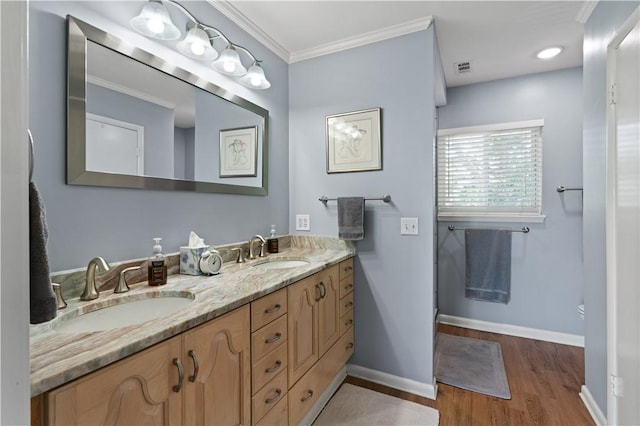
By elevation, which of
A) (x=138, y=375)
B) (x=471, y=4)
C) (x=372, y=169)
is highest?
(x=471, y=4)

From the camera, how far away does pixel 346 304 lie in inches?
80.9

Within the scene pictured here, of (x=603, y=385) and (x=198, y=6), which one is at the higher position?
(x=198, y=6)

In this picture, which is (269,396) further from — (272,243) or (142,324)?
(272,243)

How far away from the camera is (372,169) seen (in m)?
2.14

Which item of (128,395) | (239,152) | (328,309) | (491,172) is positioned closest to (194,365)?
(128,395)

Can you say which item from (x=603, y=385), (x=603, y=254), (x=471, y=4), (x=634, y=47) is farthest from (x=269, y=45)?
(x=603, y=385)

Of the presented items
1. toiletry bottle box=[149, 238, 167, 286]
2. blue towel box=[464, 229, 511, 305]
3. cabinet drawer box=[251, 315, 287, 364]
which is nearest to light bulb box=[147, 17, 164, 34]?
toiletry bottle box=[149, 238, 167, 286]

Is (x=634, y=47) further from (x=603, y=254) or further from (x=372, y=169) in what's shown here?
(x=372, y=169)

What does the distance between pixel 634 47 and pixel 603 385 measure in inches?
67.8

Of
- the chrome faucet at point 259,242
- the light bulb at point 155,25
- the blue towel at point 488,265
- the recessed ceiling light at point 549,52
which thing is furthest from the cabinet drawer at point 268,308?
the recessed ceiling light at point 549,52

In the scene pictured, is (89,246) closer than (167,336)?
No

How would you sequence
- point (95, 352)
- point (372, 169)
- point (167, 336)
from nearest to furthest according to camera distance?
point (95, 352)
point (167, 336)
point (372, 169)

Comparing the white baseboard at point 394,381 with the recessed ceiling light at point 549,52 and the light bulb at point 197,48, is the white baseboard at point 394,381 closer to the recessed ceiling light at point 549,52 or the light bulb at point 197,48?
the light bulb at point 197,48

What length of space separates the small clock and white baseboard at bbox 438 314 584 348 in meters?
2.60
